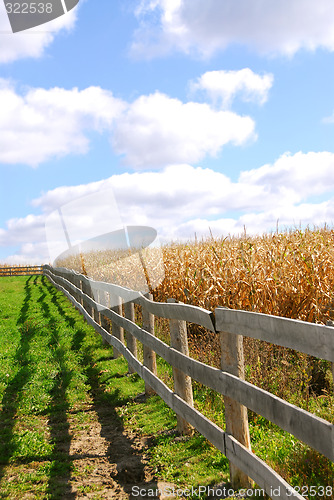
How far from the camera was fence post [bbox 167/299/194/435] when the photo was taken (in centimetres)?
558

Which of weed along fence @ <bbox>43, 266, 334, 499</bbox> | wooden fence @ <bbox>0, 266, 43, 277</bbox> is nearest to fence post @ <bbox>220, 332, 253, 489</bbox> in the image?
weed along fence @ <bbox>43, 266, 334, 499</bbox>

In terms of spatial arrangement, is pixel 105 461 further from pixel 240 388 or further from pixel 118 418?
pixel 240 388

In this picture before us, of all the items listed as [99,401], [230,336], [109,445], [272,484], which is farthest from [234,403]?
[99,401]

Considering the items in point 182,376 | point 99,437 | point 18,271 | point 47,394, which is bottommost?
point 99,437

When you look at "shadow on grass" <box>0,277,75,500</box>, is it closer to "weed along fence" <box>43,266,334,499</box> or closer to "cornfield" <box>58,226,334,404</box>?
"weed along fence" <box>43,266,334,499</box>

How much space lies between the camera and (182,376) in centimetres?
561

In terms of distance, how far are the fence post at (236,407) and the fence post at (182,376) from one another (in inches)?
52.4

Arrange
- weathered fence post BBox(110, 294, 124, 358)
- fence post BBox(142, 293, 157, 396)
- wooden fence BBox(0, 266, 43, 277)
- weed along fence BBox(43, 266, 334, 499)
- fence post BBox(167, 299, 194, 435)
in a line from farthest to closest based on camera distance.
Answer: wooden fence BBox(0, 266, 43, 277) → weathered fence post BBox(110, 294, 124, 358) → fence post BBox(142, 293, 157, 396) → fence post BBox(167, 299, 194, 435) → weed along fence BBox(43, 266, 334, 499)

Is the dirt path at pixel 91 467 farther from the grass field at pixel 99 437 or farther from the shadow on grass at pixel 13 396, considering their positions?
the shadow on grass at pixel 13 396

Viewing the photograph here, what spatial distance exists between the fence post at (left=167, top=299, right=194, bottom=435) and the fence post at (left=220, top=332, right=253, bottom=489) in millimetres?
1331

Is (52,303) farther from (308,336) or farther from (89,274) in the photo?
(308,336)

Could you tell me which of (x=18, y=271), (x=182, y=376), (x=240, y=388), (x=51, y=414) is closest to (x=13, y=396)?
(x=51, y=414)

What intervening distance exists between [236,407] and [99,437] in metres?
2.91

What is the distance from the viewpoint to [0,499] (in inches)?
186
